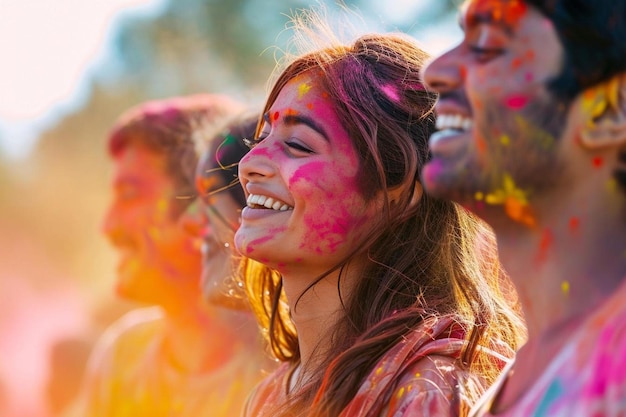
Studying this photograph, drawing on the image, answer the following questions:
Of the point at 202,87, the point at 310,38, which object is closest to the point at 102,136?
the point at 202,87

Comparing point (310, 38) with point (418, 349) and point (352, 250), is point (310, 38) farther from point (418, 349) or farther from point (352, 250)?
point (418, 349)

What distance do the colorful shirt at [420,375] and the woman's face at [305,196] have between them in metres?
0.33

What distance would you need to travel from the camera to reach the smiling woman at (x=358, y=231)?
238 cm

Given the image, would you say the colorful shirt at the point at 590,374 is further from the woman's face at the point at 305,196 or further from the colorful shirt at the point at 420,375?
the woman's face at the point at 305,196

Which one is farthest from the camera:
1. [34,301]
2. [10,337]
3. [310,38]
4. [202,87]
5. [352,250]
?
[202,87]

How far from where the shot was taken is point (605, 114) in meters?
1.54

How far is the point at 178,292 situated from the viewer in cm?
436

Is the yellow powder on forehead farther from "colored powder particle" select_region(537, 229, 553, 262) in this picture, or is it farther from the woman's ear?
"colored powder particle" select_region(537, 229, 553, 262)

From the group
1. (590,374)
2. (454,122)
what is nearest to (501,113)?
(454,122)

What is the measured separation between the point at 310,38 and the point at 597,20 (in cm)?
134

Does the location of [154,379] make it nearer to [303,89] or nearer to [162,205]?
[162,205]

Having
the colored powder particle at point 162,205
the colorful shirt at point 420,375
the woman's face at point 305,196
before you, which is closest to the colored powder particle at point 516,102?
the colorful shirt at point 420,375

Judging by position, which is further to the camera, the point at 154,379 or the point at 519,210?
the point at 154,379

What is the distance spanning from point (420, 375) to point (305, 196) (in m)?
0.56
